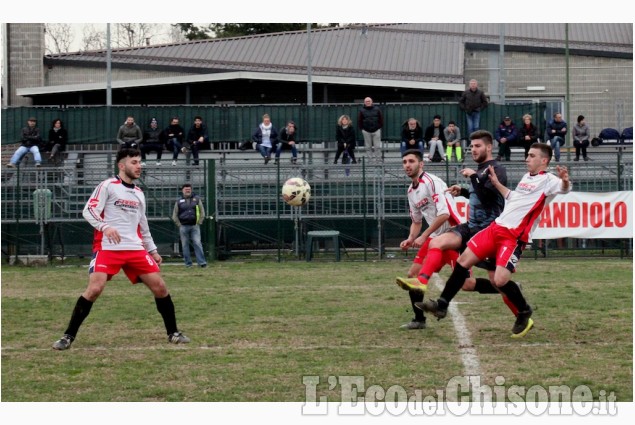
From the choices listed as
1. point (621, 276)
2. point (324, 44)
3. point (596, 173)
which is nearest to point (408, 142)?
point (596, 173)

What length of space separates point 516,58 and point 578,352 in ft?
96.6

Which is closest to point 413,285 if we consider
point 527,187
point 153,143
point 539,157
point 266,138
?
point 527,187

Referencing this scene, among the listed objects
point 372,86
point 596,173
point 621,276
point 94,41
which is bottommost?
point 621,276

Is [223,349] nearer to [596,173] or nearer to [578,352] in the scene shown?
[578,352]

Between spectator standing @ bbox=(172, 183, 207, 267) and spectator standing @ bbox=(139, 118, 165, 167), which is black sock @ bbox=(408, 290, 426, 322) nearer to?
spectator standing @ bbox=(172, 183, 207, 267)

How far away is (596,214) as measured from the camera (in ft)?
78.4

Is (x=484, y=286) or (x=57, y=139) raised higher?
(x=57, y=139)

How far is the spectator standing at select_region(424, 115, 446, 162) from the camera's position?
88.5 feet

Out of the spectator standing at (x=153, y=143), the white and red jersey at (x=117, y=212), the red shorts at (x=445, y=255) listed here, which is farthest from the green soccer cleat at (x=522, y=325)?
the spectator standing at (x=153, y=143)

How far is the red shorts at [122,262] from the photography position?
34.3 ft

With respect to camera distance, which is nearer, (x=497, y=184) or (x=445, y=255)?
(x=497, y=184)

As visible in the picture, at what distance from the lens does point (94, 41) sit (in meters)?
56.0

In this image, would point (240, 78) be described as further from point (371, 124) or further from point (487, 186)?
point (487, 186)

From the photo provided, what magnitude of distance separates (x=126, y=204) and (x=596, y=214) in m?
15.6
